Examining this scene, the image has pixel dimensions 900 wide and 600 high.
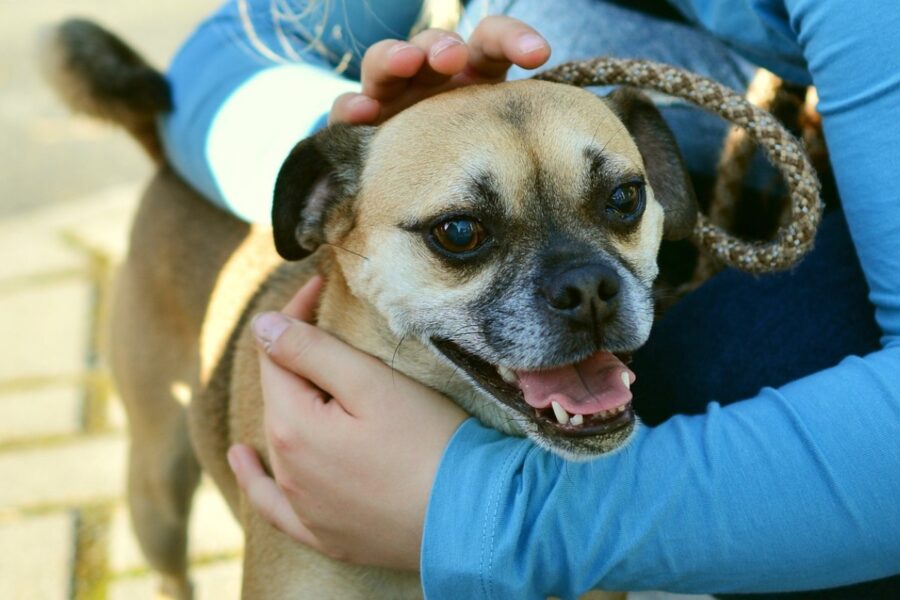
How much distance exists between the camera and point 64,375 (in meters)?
3.84

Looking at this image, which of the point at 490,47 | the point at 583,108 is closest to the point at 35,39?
the point at 490,47

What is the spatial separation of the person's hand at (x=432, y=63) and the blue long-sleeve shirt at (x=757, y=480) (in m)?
0.46

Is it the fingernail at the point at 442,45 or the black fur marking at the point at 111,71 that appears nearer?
the fingernail at the point at 442,45

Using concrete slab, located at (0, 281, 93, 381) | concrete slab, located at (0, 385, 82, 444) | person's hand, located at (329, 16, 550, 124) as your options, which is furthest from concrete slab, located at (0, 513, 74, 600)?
person's hand, located at (329, 16, 550, 124)

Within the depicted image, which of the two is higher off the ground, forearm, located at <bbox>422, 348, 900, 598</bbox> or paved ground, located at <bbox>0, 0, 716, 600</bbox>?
forearm, located at <bbox>422, 348, 900, 598</bbox>

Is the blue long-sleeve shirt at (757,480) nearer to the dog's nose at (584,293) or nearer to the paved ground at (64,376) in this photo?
the dog's nose at (584,293)

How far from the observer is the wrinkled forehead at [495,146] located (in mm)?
1653

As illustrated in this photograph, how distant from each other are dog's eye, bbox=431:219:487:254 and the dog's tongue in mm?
234

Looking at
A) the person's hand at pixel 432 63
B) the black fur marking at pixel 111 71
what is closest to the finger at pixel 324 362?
the person's hand at pixel 432 63

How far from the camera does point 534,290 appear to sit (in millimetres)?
1584

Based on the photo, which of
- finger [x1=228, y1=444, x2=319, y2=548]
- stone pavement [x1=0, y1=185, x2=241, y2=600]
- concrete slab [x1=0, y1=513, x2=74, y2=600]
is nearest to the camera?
finger [x1=228, y1=444, x2=319, y2=548]

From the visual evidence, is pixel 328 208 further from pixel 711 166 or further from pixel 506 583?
pixel 711 166

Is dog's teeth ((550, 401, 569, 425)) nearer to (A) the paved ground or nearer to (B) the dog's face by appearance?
(B) the dog's face

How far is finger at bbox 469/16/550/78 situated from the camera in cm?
168
